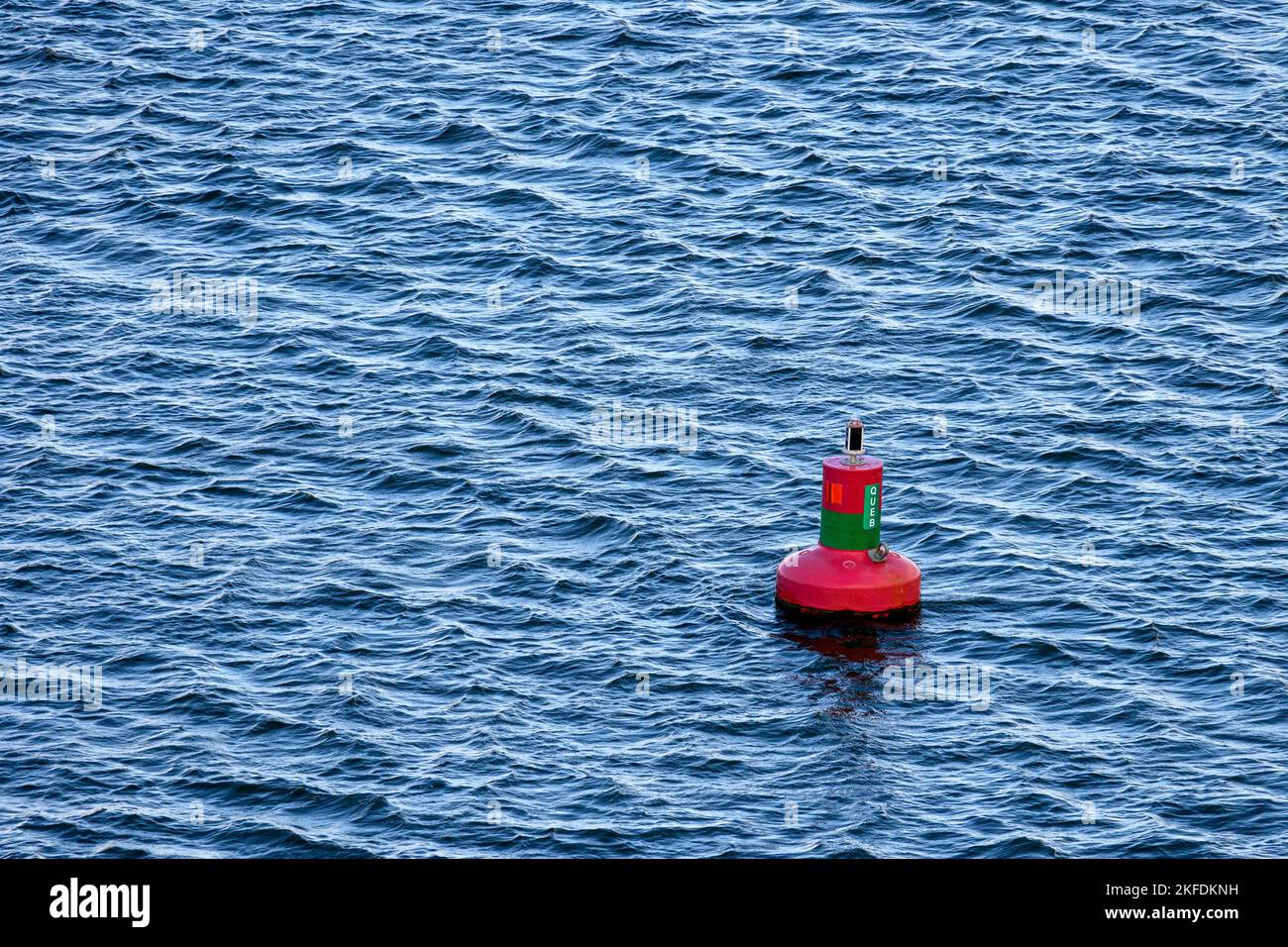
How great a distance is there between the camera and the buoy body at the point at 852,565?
24.9 metres

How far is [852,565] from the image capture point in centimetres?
2505

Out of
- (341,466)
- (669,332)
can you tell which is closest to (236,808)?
(341,466)

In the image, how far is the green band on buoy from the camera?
25078mm

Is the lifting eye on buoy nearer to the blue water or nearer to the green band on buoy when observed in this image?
the green band on buoy

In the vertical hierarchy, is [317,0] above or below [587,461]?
above

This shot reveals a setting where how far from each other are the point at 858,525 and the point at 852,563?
0.47 metres

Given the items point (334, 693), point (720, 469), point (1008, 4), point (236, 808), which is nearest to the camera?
point (236, 808)

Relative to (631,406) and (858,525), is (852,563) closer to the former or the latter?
(858,525)

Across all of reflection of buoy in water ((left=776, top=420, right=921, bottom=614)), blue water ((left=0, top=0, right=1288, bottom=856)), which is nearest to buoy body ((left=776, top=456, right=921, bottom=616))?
reflection of buoy in water ((left=776, top=420, right=921, bottom=614))

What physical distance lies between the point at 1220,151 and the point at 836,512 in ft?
61.7

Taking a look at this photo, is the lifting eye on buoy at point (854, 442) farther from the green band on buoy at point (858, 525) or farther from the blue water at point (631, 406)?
the blue water at point (631, 406)

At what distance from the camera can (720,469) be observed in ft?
97.7

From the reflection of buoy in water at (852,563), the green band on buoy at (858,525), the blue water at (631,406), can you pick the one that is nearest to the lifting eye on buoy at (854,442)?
the reflection of buoy in water at (852,563)

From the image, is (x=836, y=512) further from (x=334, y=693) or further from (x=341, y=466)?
(x=341, y=466)
